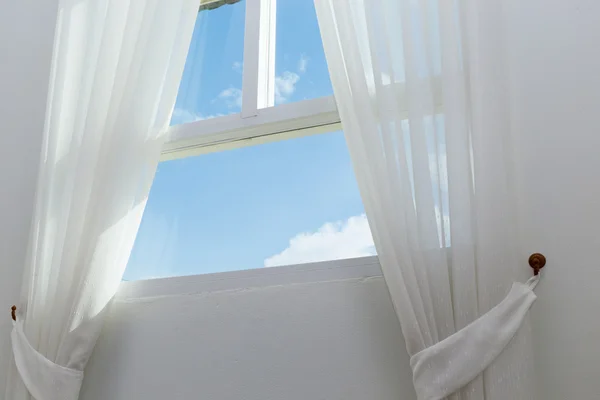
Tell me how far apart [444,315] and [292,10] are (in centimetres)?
127

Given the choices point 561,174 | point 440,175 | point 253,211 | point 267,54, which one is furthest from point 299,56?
point 561,174

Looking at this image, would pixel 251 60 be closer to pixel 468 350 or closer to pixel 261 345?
pixel 261 345

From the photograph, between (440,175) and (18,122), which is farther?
(18,122)

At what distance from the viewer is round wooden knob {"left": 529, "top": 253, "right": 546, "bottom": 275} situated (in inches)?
51.9

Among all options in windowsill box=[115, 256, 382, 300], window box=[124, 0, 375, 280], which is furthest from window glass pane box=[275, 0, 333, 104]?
windowsill box=[115, 256, 382, 300]

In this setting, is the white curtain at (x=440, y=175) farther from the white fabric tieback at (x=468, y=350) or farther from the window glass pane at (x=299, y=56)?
the window glass pane at (x=299, y=56)

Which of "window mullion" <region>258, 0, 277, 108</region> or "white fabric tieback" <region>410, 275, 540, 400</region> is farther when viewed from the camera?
"window mullion" <region>258, 0, 277, 108</region>

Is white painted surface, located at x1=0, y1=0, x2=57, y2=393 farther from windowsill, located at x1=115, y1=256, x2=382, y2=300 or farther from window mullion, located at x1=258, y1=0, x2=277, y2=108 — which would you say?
window mullion, located at x1=258, y1=0, x2=277, y2=108

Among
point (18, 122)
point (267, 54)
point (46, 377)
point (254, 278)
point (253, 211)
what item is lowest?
point (46, 377)

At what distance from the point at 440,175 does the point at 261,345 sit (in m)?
0.67

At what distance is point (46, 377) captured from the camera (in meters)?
1.60

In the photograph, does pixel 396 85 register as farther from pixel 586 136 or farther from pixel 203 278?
pixel 203 278

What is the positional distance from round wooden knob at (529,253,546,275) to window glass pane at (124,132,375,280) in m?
0.44

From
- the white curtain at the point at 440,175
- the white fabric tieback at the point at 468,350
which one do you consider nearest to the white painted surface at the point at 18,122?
the white curtain at the point at 440,175
